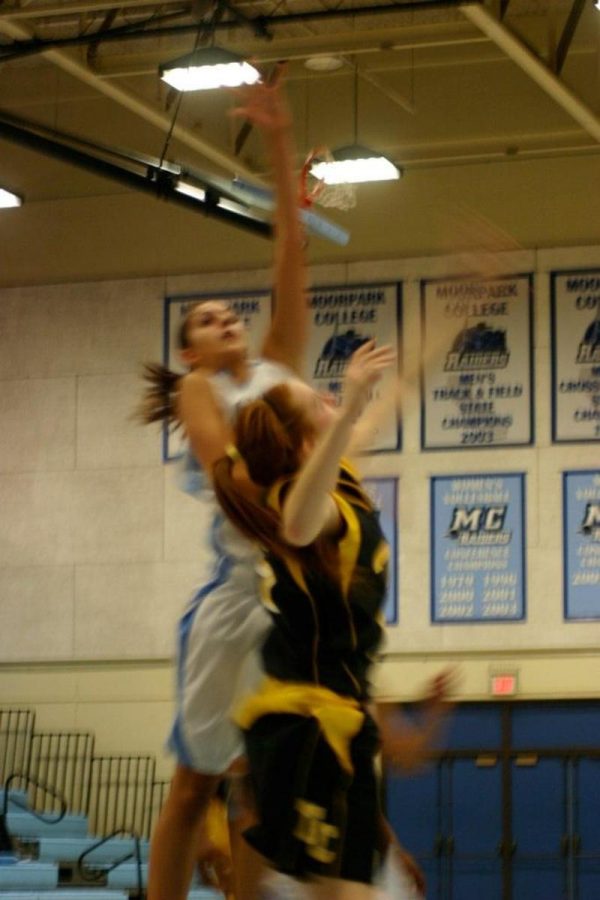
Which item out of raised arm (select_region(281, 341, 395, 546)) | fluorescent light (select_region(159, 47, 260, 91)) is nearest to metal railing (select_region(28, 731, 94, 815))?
fluorescent light (select_region(159, 47, 260, 91))

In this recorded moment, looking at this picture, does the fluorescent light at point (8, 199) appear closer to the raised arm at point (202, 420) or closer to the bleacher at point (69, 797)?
the bleacher at point (69, 797)

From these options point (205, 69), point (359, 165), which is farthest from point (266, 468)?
point (359, 165)

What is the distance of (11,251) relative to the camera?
16.2m

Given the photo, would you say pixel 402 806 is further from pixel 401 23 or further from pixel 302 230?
pixel 302 230

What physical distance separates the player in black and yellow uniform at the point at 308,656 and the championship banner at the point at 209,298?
12.1 metres

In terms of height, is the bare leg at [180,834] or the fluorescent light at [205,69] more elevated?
the fluorescent light at [205,69]

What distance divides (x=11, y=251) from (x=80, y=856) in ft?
19.1

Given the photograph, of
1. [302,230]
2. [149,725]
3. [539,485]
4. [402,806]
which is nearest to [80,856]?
[149,725]

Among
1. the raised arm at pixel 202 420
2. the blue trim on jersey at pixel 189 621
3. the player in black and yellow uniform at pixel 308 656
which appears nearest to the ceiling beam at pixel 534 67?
the raised arm at pixel 202 420

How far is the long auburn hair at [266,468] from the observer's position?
302 cm

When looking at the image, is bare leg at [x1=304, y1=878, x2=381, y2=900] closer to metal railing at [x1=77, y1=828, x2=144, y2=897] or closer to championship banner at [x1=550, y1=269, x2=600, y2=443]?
metal railing at [x1=77, y1=828, x2=144, y2=897]

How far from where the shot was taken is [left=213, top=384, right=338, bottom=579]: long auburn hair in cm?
302

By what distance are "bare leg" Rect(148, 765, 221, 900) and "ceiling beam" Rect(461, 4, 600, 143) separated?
930 cm

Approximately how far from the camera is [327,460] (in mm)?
2840
